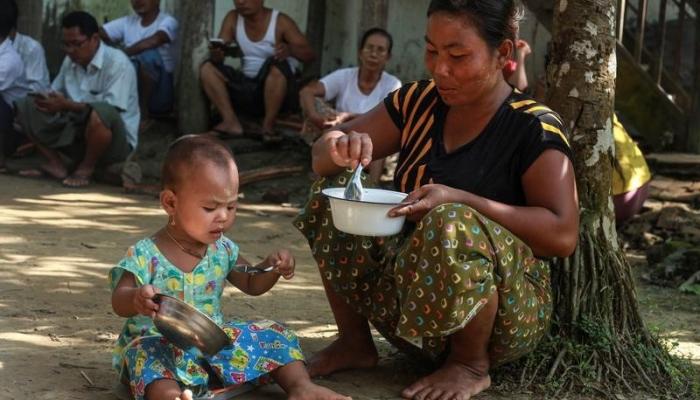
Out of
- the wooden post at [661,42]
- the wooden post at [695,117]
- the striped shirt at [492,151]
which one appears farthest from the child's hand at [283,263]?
the wooden post at [661,42]

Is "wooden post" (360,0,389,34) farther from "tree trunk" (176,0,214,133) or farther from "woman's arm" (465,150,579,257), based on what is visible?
"woman's arm" (465,150,579,257)

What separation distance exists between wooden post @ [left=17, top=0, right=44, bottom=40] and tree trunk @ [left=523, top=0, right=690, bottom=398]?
611 centimetres

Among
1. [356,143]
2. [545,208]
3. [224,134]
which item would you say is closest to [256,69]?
[224,134]

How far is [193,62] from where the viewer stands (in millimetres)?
8266

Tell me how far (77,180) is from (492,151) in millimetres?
5088

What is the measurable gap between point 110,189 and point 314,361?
449 cm

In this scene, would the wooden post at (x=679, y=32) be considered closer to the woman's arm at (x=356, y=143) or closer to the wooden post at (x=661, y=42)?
the wooden post at (x=661, y=42)

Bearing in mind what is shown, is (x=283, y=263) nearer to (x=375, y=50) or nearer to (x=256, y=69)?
(x=375, y=50)

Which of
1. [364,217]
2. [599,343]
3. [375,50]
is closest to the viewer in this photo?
[364,217]

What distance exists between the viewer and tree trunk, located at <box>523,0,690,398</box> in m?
3.42

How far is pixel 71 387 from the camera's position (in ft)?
10.2

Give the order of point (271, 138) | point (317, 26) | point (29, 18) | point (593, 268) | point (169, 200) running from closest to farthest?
point (169, 200) < point (593, 268) < point (271, 138) < point (29, 18) < point (317, 26)

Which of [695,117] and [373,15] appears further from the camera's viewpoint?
[695,117]

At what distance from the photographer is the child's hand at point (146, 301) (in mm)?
2723
